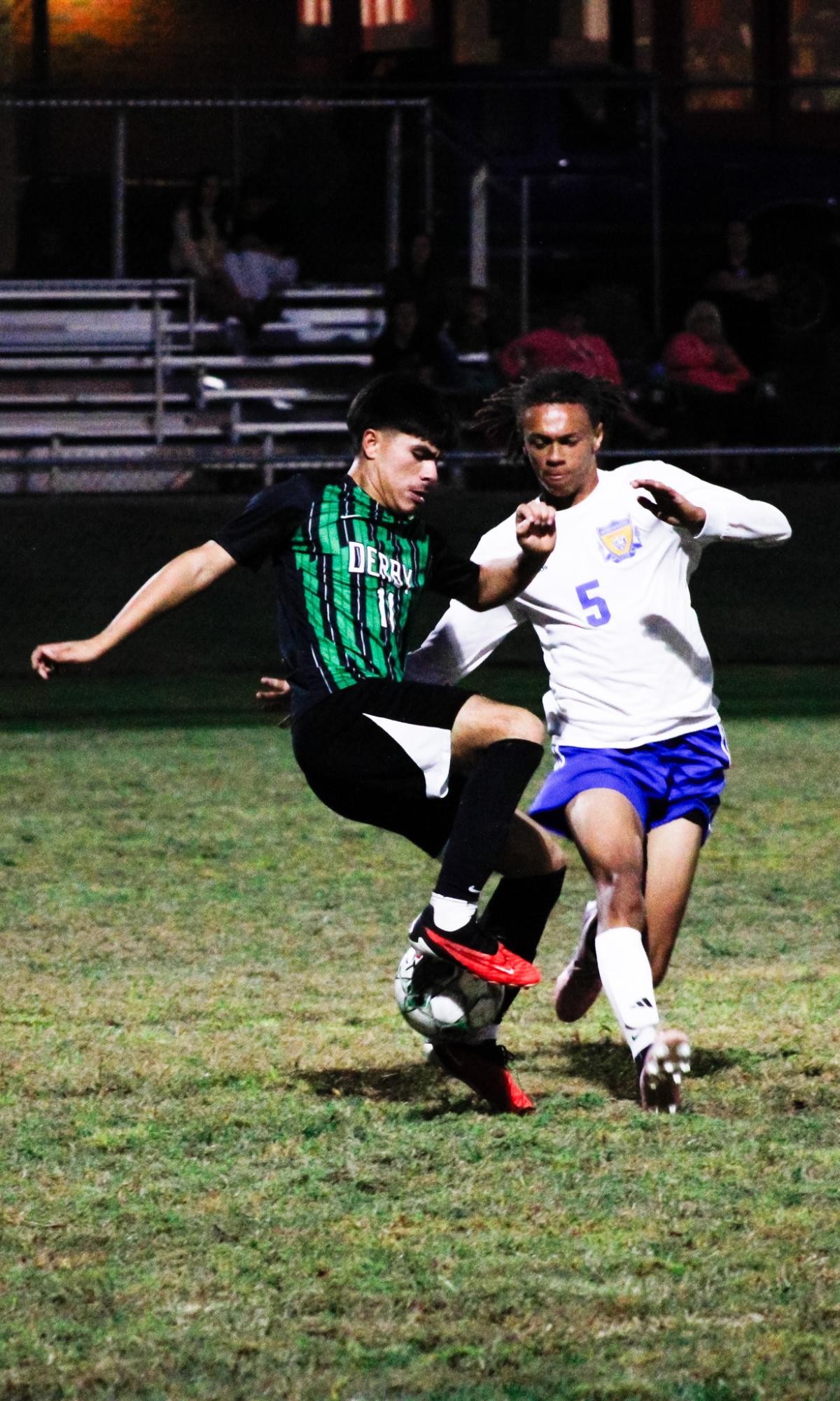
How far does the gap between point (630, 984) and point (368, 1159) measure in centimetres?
74

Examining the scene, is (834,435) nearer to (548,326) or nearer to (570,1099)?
(548,326)

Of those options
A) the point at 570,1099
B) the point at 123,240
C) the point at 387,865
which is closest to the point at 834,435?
the point at 123,240

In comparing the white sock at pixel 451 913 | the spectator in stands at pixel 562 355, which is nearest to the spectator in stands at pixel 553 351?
the spectator in stands at pixel 562 355

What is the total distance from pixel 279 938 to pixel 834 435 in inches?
469

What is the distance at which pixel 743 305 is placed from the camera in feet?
54.8

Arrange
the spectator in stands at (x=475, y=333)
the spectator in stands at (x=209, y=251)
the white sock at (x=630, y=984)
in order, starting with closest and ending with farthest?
the white sock at (x=630, y=984) → the spectator in stands at (x=475, y=333) → the spectator in stands at (x=209, y=251)

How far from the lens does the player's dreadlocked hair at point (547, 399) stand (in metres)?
5.05

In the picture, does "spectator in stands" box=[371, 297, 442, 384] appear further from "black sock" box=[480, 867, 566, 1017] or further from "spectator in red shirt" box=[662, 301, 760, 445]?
"black sock" box=[480, 867, 566, 1017]

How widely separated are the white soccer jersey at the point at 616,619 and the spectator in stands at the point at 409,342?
10.6 metres

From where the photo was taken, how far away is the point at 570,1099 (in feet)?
16.1

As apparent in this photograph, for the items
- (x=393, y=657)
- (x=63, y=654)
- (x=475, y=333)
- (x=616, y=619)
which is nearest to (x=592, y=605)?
(x=616, y=619)

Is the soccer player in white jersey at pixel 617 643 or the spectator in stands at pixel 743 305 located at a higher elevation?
the spectator in stands at pixel 743 305

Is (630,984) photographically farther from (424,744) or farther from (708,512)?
(708,512)

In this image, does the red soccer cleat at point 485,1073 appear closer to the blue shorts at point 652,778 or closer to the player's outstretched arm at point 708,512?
the blue shorts at point 652,778
